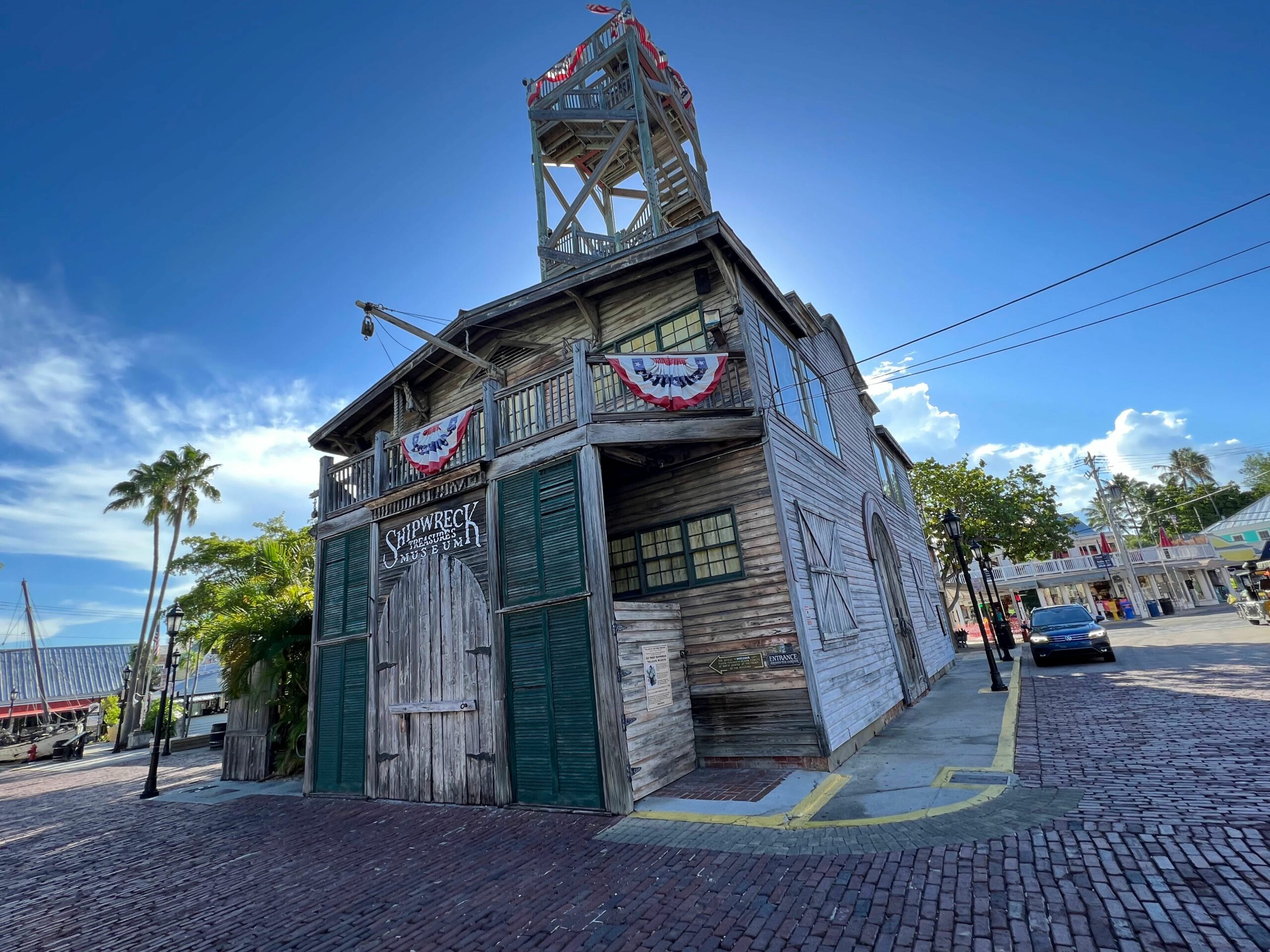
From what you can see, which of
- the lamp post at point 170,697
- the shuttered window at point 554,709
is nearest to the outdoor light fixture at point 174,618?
the lamp post at point 170,697

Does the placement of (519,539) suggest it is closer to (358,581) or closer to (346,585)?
(358,581)

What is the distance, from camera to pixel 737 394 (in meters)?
9.65

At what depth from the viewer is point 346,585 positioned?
37.0 feet

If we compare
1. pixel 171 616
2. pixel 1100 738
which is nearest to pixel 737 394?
pixel 1100 738

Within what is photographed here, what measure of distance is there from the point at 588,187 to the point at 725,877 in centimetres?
1499

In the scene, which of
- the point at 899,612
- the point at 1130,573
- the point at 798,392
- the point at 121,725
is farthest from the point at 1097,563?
the point at 121,725

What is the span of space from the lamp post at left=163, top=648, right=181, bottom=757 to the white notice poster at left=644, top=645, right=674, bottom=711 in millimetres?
11968

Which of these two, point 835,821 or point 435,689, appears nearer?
point 835,821

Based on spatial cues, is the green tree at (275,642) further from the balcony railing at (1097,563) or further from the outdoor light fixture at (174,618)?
the balcony railing at (1097,563)

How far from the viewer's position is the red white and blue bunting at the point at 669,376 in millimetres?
8594

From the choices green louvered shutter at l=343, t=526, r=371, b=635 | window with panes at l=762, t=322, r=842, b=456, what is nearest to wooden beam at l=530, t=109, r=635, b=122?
window with panes at l=762, t=322, r=842, b=456

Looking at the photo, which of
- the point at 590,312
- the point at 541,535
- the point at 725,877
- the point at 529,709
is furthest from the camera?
the point at 590,312

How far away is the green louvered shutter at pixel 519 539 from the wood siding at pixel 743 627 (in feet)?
5.73

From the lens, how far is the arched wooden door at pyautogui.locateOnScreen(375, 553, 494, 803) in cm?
856
